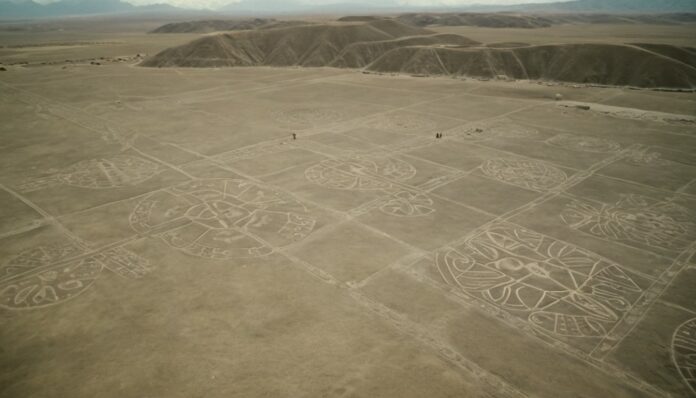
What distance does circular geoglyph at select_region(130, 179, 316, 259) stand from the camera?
1650 cm

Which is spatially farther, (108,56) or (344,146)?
(108,56)

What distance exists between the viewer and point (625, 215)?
1880 cm

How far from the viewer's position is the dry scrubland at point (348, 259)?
1059cm

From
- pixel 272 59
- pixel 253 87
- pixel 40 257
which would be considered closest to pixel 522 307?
pixel 40 257

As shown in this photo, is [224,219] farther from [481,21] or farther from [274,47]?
[481,21]

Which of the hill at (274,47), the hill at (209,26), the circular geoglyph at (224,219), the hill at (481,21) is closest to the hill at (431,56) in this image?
the hill at (274,47)

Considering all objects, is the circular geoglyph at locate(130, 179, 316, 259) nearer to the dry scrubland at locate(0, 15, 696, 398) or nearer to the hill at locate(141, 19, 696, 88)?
the dry scrubland at locate(0, 15, 696, 398)

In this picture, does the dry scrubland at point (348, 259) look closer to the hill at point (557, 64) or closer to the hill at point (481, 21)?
the hill at point (557, 64)

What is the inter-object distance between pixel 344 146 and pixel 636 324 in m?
20.8

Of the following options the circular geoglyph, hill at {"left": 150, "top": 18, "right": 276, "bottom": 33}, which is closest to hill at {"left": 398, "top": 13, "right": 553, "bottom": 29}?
hill at {"left": 150, "top": 18, "right": 276, "bottom": 33}

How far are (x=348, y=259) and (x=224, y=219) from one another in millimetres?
6706

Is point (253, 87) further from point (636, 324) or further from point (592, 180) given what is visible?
point (636, 324)

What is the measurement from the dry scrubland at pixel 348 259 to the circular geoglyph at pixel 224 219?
0.37ft

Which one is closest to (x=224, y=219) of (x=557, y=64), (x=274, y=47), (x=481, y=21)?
(x=557, y=64)
